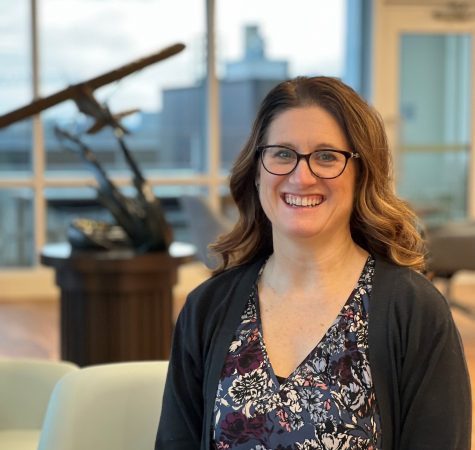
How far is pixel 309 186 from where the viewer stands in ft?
5.64

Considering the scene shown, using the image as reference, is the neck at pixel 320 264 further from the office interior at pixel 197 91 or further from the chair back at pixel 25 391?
the office interior at pixel 197 91

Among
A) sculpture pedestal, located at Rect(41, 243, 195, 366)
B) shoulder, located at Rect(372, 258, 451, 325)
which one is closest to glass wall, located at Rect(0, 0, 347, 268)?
sculpture pedestal, located at Rect(41, 243, 195, 366)

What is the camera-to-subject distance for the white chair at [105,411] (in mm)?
2129

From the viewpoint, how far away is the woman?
1.59 metres

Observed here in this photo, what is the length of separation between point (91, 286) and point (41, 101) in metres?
0.92

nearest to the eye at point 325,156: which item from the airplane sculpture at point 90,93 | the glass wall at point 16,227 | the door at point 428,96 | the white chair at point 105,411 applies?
the white chair at point 105,411

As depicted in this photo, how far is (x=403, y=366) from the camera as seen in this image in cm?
159


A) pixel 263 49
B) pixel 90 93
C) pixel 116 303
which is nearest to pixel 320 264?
pixel 90 93

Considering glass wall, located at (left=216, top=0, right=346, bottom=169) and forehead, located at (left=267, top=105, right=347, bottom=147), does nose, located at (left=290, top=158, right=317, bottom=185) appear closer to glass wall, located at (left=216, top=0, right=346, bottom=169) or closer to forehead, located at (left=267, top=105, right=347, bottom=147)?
forehead, located at (left=267, top=105, right=347, bottom=147)

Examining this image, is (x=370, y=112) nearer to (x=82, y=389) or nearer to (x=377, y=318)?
(x=377, y=318)

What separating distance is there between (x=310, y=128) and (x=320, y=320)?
347mm

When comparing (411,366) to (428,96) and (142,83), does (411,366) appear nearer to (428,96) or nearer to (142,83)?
(142,83)

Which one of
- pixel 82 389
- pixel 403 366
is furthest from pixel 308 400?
pixel 82 389

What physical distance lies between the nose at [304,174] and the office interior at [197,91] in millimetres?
5941
